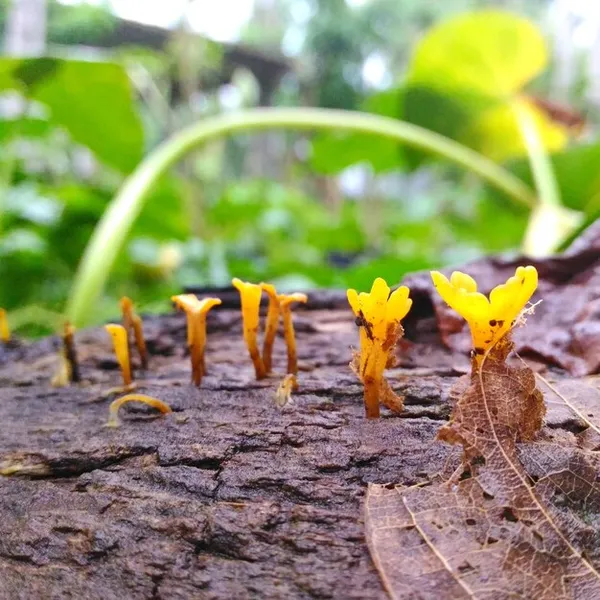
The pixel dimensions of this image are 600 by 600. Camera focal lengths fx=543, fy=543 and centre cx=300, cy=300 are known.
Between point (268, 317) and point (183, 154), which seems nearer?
point (268, 317)

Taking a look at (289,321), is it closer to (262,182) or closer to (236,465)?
(236,465)

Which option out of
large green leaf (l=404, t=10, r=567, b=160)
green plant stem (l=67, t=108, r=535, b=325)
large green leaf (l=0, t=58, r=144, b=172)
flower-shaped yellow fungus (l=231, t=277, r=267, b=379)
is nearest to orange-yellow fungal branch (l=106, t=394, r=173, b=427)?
flower-shaped yellow fungus (l=231, t=277, r=267, b=379)

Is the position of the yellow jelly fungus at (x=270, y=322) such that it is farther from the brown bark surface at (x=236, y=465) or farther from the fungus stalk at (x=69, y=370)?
the fungus stalk at (x=69, y=370)

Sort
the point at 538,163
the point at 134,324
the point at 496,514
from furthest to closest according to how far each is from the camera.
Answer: the point at 538,163
the point at 134,324
the point at 496,514

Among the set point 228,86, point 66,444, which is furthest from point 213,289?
point 228,86

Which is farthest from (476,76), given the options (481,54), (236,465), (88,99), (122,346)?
(236,465)

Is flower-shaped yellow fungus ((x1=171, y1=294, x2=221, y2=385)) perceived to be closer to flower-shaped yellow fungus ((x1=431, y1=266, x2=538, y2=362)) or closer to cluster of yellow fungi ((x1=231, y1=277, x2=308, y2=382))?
cluster of yellow fungi ((x1=231, y1=277, x2=308, y2=382))
